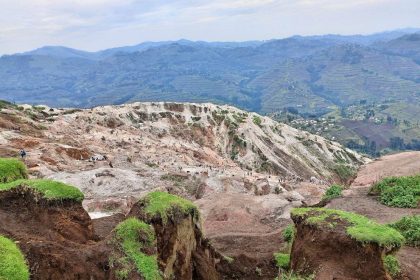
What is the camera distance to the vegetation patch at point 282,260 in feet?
67.2

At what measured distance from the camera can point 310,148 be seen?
346 ft

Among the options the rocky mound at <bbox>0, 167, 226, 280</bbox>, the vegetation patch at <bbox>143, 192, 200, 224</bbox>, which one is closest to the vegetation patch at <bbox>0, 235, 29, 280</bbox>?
the rocky mound at <bbox>0, 167, 226, 280</bbox>

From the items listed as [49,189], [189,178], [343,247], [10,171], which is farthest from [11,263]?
[189,178]

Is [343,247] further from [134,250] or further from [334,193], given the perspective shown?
[334,193]

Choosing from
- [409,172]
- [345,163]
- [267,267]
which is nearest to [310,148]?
[345,163]

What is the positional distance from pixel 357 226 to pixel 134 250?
8536 mm

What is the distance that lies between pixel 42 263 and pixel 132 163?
3742 centimetres

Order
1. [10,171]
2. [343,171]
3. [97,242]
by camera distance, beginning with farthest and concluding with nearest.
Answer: [343,171] < [10,171] < [97,242]

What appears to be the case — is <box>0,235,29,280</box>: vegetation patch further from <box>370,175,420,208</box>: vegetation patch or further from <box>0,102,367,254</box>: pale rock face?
<box>370,175,420,208</box>: vegetation patch

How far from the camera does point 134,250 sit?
14.0 meters

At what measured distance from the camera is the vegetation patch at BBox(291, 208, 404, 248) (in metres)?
16.7

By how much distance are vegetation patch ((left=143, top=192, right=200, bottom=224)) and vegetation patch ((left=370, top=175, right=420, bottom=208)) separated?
1684cm

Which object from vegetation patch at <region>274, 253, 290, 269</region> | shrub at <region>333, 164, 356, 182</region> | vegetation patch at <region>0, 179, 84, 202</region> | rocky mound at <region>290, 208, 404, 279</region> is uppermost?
vegetation patch at <region>0, 179, 84, 202</region>

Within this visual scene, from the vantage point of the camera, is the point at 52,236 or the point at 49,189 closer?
the point at 52,236
